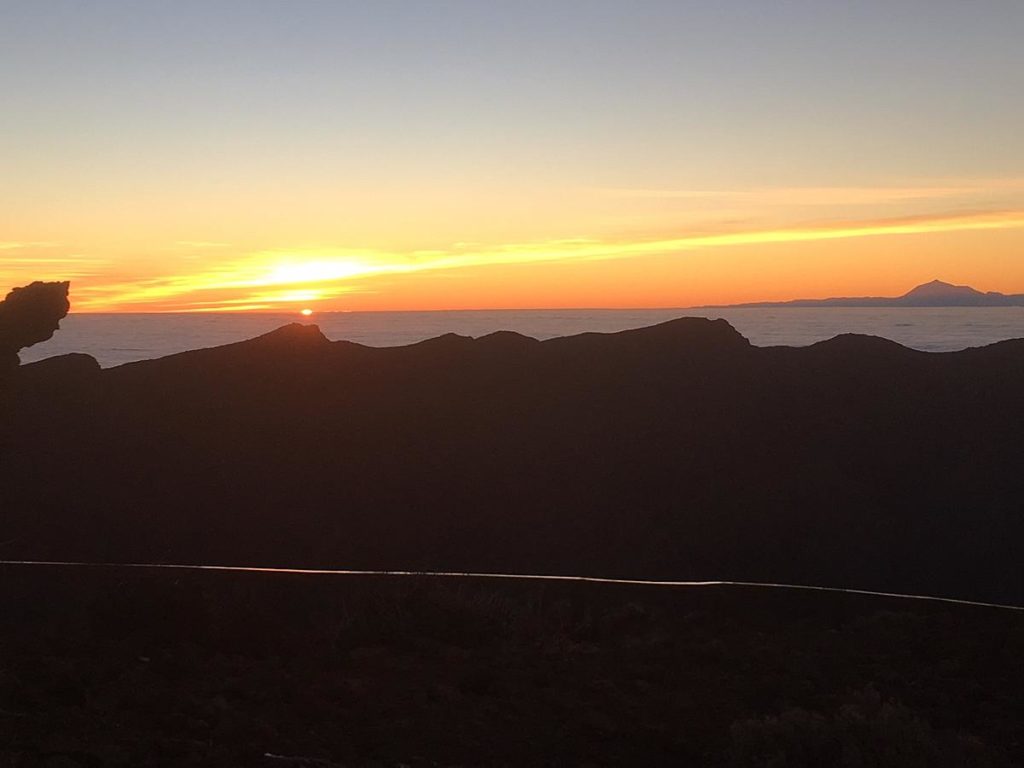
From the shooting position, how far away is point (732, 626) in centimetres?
923

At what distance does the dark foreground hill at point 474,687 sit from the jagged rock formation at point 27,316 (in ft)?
6.59

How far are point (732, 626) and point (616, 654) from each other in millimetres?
3191

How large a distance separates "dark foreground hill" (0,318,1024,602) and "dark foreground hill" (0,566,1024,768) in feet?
44.5

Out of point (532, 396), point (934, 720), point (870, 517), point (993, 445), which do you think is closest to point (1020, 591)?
point (870, 517)

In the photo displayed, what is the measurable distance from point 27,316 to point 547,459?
20.3m

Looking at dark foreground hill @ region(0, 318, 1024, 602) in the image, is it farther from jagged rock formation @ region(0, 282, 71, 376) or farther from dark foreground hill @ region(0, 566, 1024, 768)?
dark foreground hill @ region(0, 566, 1024, 768)

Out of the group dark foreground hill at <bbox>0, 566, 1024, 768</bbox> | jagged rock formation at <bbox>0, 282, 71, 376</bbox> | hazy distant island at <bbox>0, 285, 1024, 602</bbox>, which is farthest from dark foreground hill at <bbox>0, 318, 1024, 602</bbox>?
dark foreground hill at <bbox>0, 566, 1024, 768</bbox>

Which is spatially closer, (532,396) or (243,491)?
(243,491)

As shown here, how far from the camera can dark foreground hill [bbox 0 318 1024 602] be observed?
2272 centimetres

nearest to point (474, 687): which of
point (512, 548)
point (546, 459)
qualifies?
point (512, 548)

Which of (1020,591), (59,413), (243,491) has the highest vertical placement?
(59,413)

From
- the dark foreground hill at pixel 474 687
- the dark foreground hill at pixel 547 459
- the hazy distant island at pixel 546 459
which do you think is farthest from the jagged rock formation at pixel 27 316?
the hazy distant island at pixel 546 459

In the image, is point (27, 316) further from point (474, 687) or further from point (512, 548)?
point (512, 548)

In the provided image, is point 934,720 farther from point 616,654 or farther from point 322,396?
point 322,396
